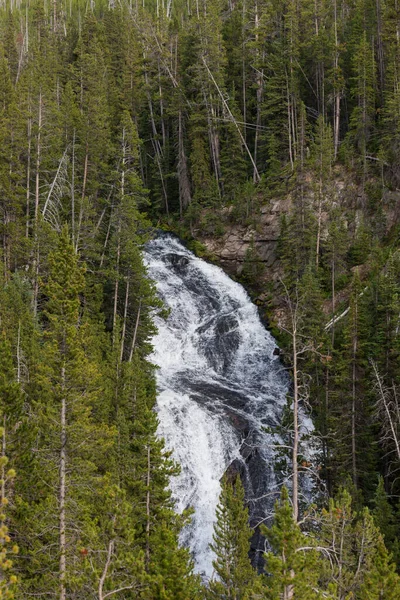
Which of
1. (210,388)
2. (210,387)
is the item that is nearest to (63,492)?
(210,388)

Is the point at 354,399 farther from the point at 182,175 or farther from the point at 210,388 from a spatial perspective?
the point at 182,175

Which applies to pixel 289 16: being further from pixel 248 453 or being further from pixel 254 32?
pixel 248 453

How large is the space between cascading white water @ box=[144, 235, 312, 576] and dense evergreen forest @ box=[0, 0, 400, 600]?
135cm

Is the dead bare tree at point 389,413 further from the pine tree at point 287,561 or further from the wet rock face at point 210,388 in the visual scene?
the pine tree at point 287,561

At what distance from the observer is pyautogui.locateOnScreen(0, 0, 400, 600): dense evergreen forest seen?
48.4 ft

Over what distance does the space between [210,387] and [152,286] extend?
7.08m

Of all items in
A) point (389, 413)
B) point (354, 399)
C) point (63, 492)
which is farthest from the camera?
point (354, 399)

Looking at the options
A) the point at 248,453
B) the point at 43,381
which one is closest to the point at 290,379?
the point at 248,453

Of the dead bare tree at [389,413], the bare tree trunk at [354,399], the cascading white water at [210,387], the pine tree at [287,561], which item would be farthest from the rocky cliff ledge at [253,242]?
the pine tree at [287,561]

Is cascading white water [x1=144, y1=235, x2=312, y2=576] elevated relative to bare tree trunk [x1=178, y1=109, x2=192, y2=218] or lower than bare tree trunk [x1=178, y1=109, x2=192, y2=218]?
lower

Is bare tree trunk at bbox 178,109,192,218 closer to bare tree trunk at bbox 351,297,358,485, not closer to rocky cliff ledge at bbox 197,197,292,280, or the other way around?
rocky cliff ledge at bbox 197,197,292,280

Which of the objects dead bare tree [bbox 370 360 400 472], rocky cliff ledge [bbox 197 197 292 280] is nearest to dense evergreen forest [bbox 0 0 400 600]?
dead bare tree [bbox 370 360 400 472]

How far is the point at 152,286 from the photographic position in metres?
31.9

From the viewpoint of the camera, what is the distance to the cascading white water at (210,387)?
24.6 metres
